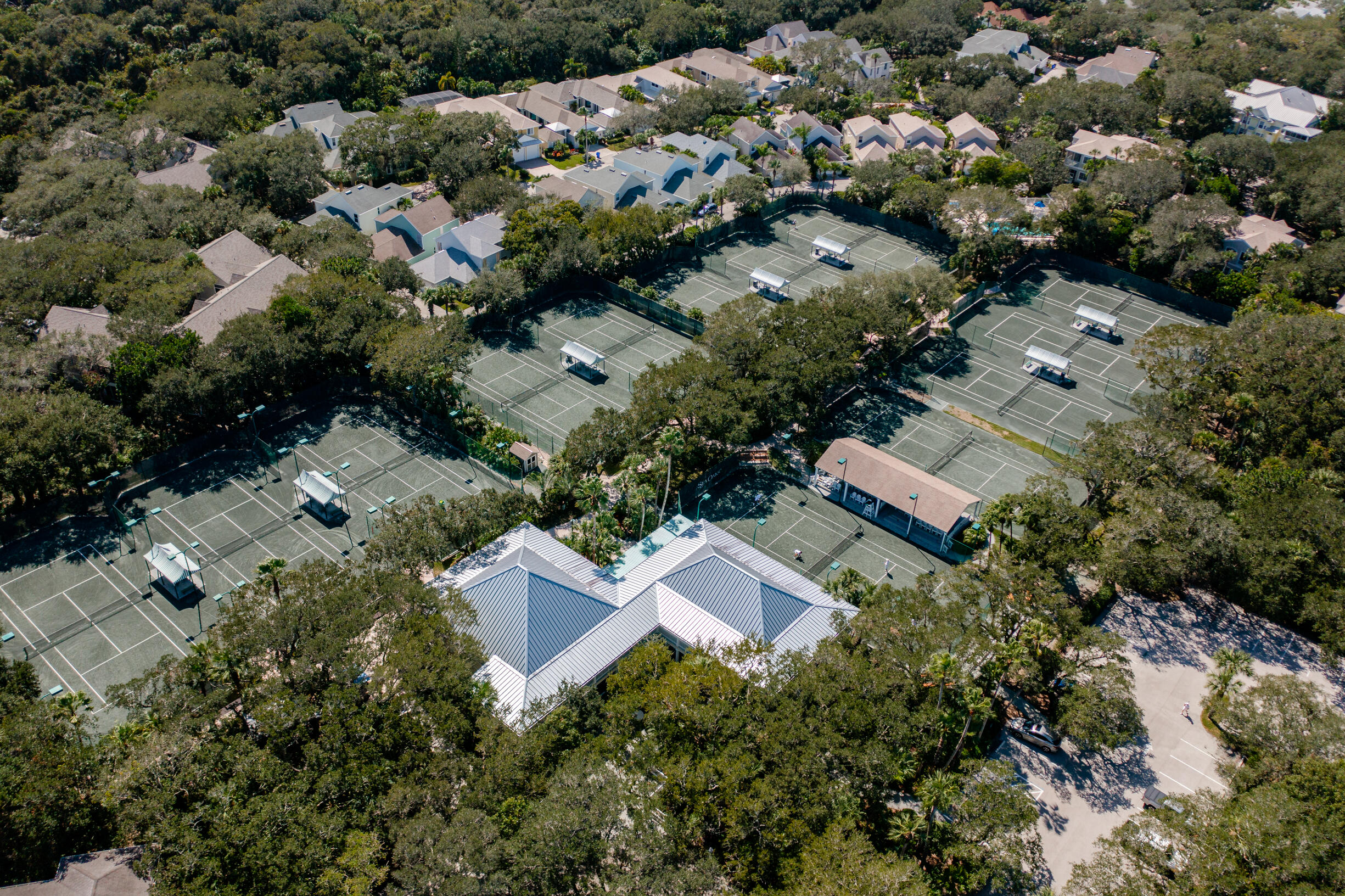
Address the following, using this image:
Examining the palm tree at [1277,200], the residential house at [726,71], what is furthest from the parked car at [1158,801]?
the residential house at [726,71]

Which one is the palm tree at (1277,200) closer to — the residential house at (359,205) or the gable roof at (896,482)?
the gable roof at (896,482)

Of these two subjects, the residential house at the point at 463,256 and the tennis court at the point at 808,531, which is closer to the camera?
the tennis court at the point at 808,531

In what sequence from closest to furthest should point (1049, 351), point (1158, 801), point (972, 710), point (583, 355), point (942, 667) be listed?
point (942, 667), point (972, 710), point (1158, 801), point (583, 355), point (1049, 351)

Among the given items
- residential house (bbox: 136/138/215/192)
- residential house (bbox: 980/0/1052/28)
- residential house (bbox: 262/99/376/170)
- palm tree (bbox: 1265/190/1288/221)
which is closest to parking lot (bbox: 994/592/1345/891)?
Result: palm tree (bbox: 1265/190/1288/221)

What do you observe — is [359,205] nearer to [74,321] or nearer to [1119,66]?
[74,321]

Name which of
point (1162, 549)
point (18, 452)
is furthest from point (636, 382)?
point (18, 452)

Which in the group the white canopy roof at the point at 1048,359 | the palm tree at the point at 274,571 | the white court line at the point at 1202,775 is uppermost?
the palm tree at the point at 274,571

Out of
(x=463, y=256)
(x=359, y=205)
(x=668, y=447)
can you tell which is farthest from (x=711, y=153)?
(x=668, y=447)
